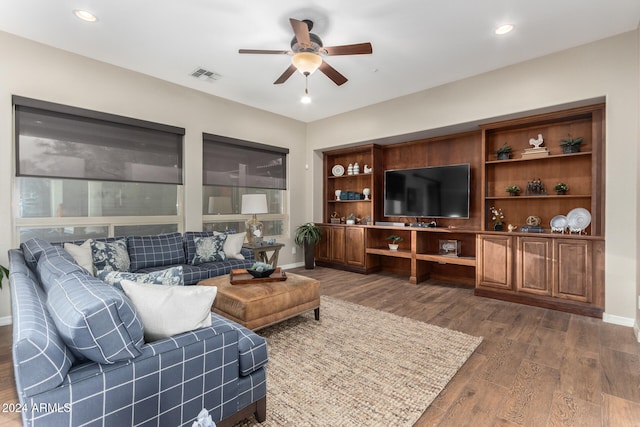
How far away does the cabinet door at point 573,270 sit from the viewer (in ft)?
11.3

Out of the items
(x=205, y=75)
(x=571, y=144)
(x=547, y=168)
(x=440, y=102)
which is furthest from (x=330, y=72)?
(x=547, y=168)

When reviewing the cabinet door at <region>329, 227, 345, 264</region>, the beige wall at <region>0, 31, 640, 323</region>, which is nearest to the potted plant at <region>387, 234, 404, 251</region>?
the cabinet door at <region>329, 227, 345, 264</region>

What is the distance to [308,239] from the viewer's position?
19.4 feet

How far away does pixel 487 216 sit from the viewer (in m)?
4.45

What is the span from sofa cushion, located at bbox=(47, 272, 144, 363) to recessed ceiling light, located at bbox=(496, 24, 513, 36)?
3842 millimetres

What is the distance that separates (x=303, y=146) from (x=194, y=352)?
212 inches

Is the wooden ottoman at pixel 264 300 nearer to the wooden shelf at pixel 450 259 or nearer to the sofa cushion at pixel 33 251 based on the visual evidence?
the sofa cushion at pixel 33 251

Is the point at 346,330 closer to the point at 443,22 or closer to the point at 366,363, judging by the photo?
the point at 366,363

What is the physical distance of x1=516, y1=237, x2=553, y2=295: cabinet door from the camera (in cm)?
370

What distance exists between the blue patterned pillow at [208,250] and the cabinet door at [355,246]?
95.3 inches

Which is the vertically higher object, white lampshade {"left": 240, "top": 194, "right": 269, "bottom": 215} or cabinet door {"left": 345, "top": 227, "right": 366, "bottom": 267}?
white lampshade {"left": 240, "top": 194, "right": 269, "bottom": 215}

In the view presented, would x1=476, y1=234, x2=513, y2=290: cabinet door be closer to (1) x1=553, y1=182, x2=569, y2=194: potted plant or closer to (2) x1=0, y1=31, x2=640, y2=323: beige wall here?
(1) x1=553, y1=182, x2=569, y2=194: potted plant

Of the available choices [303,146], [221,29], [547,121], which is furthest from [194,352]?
[303,146]

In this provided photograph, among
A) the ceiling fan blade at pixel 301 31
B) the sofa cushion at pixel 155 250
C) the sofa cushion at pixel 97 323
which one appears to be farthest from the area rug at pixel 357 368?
the ceiling fan blade at pixel 301 31
